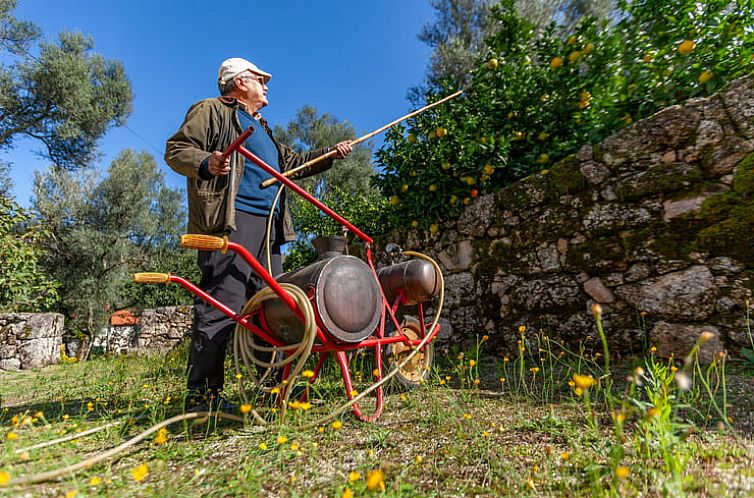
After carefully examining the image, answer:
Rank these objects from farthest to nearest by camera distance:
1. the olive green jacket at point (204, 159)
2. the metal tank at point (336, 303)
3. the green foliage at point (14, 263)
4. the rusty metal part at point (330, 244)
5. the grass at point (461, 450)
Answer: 1. the green foliage at point (14, 263)
2. the rusty metal part at point (330, 244)
3. the olive green jacket at point (204, 159)
4. the metal tank at point (336, 303)
5. the grass at point (461, 450)

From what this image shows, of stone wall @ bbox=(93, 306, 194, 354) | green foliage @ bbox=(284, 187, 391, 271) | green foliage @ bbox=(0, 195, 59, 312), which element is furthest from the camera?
stone wall @ bbox=(93, 306, 194, 354)

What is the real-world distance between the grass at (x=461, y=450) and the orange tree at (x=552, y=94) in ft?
6.72

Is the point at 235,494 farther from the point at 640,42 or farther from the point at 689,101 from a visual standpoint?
the point at 640,42

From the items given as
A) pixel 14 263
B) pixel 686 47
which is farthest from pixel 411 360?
pixel 14 263

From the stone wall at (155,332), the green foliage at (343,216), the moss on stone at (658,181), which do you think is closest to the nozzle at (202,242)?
the moss on stone at (658,181)

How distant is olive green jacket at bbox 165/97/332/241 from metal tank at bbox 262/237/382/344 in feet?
1.86

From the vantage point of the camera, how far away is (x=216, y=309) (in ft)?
6.90

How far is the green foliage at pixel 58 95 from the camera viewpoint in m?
10.6

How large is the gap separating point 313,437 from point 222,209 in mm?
1304

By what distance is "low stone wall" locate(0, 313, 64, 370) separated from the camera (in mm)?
5758

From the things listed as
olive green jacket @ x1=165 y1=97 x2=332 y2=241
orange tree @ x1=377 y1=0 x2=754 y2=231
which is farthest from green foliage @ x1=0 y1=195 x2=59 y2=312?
orange tree @ x1=377 y1=0 x2=754 y2=231

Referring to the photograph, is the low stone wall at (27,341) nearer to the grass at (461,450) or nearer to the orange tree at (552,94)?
the grass at (461,450)

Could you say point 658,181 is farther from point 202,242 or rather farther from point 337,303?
point 202,242

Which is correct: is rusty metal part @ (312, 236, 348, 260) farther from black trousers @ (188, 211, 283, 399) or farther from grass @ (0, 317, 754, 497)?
grass @ (0, 317, 754, 497)
